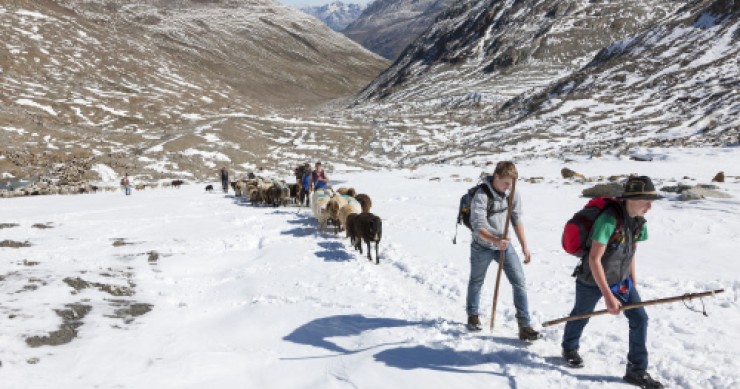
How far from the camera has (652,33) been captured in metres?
90.7

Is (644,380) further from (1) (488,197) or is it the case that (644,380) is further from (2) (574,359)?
(1) (488,197)

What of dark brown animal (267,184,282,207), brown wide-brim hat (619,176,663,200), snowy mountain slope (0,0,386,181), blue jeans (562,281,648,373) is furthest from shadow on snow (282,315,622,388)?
snowy mountain slope (0,0,386,181)

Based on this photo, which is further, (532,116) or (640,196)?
(532,116)

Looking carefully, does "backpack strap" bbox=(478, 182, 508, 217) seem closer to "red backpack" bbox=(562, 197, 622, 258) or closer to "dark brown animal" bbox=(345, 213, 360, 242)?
"red backpack" bbox=(562, 197, 622, 258)

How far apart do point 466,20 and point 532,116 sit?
125122mm

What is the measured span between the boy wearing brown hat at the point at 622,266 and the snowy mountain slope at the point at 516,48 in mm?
108330

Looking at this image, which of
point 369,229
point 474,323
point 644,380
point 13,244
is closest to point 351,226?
point 369,229

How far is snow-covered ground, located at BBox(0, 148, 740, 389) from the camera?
5527 millimetres

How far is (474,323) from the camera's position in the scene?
22.1 feet

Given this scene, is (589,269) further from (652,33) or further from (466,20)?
(466,20)

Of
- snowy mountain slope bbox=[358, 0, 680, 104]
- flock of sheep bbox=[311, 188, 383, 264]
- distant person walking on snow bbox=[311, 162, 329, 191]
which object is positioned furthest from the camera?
snowy mountain slope bbox=[358, 0, 680, 104]

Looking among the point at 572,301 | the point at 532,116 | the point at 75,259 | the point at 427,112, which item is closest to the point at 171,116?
the point at 427,112

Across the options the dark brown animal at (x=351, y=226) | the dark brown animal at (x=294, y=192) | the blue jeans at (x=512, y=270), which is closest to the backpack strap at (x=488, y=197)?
the blue jeans at (x=512, y=270)

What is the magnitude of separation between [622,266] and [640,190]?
96 cm
